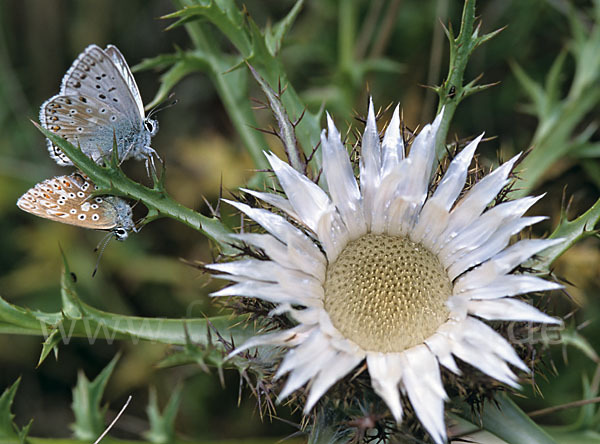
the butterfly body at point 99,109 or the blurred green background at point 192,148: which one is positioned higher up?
the butterfly body at point 99,109

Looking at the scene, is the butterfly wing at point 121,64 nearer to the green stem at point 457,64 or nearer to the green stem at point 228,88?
the green stem at point 228,88

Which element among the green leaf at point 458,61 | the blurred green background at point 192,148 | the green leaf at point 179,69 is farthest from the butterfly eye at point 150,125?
the blurred green background at point 192,148

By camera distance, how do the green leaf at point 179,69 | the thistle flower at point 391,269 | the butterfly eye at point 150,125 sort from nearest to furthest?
the thistle flower at point 391,269 < the butterfly eye at point 150,125 < the green leaf at point 179,69

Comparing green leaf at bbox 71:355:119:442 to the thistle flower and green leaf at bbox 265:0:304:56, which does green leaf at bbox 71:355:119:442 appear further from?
green leaf at bbox 265:0:304:56

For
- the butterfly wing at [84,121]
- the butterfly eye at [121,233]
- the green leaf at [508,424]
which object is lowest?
the green leaf at [508,424]

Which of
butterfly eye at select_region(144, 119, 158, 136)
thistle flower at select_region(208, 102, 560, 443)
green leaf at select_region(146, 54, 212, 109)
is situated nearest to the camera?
thistle flower at select_region(208, 102, 560, 443)

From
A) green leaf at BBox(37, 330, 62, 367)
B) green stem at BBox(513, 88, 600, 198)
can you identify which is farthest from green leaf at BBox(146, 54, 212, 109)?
green stem at BBox(513, 88, 600, 198)

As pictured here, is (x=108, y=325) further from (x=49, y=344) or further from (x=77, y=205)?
(x=77, y=205)

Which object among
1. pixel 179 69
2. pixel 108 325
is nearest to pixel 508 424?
pixel 108 325
